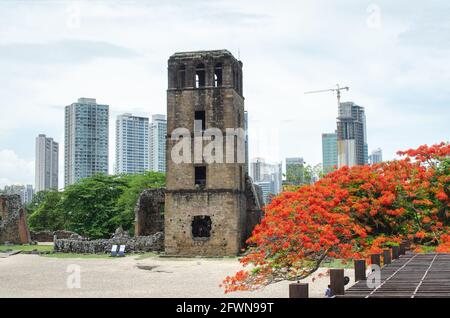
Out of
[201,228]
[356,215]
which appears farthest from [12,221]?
[356,215]

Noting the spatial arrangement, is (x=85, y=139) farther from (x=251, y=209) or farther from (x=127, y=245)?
(x=251, y=209)

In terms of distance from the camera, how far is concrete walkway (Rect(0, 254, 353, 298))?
2239cm

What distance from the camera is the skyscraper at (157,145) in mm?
121994

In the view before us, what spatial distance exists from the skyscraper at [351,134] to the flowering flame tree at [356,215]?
10929cm

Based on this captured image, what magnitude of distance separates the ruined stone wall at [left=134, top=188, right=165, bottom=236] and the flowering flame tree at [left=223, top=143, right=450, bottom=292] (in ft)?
90.8

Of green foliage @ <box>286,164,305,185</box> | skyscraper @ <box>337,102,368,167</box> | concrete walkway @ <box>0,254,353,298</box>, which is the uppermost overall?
skyscraper @ <box>337,102,368,167</box>

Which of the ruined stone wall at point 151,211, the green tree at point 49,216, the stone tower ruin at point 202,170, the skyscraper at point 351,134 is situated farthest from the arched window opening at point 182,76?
the skyscraper at point 351,134

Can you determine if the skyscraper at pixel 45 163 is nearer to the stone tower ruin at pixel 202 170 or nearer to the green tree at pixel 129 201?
the green tree at pixel 129 201

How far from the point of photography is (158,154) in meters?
123

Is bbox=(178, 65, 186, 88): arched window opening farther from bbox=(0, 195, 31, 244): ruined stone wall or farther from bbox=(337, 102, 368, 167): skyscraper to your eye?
bbox=(337, 102, 368, 167): skyscraper

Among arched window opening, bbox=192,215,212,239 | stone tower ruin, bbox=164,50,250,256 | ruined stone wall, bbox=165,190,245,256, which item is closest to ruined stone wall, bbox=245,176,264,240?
stone tower ruin, bbox=164,50,250,256
